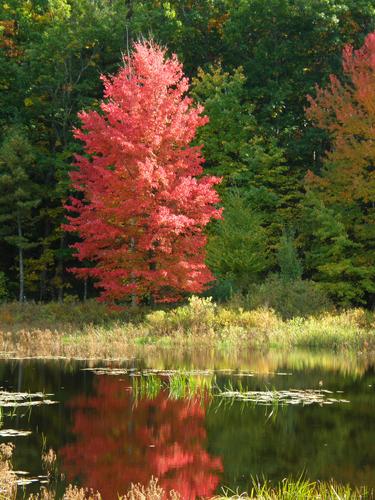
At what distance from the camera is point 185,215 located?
29.0m

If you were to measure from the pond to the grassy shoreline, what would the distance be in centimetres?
255

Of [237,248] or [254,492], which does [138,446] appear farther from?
[237,248]

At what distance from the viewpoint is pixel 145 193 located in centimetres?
2745

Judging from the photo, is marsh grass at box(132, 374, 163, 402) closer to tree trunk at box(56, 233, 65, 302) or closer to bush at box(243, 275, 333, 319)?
bush at box(243, 275, 333, 319)

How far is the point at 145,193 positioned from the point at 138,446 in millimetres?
16680

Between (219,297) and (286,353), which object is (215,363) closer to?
(286,353)

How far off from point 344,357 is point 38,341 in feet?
28.3

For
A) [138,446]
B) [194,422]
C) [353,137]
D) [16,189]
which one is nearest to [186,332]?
[353,137]

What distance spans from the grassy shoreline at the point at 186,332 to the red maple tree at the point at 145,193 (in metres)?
1.50

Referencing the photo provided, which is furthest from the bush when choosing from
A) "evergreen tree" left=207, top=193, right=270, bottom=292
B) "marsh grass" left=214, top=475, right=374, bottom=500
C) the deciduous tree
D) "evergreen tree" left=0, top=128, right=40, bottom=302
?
"marsh grass" left=214, top=475, right=374, bottom=500

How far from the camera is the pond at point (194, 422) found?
10008 millimetres

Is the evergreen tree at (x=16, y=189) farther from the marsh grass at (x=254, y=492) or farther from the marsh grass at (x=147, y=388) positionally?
the marsh grass at (x=254, y=492)

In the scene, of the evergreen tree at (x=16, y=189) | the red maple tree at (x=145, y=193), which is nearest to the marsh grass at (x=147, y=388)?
the red maple tree at (x=145, y=193)

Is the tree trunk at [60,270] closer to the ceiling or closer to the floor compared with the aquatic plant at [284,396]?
closer to the ceiling
